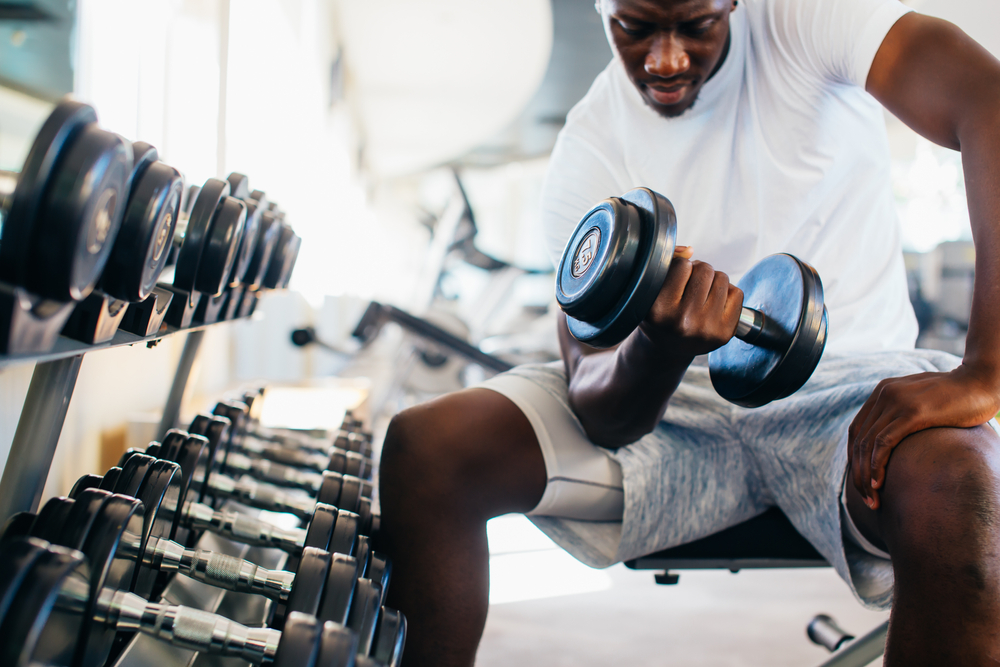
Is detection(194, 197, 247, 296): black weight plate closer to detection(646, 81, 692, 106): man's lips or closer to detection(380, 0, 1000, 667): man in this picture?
detection(380, 0, 1000, 667): man

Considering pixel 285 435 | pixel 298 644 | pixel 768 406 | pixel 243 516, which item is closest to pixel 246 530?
pixel 243 516

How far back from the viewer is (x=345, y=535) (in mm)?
679

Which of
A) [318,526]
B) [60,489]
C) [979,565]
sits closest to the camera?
[979,565]

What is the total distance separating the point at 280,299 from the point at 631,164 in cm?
269

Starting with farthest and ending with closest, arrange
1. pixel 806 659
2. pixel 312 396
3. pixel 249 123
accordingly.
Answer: pixel 249 123 → pixel 312 396 → pixel 806 659

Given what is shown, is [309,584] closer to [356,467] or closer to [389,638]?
[389,638]

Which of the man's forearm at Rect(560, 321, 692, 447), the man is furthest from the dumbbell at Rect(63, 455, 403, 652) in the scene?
the man's forearm at Rect(560, 321, 692, 447)

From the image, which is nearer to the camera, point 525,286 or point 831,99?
point 831,99

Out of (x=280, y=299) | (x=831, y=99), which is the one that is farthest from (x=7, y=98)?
(x=280, y=299)

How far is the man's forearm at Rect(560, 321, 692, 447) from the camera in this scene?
71 cm

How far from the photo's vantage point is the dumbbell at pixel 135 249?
474 mm

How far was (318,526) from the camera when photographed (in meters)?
0.69

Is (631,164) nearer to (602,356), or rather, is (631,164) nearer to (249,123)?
(602,356)

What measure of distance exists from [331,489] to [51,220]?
55 cm
